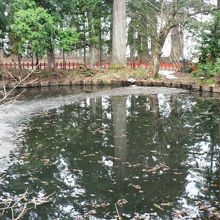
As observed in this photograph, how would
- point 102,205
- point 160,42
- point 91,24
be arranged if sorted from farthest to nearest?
point 91,24 < point 160,42 < point 102,205

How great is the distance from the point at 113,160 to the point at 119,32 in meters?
16.6

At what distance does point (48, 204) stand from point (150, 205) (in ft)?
5.08

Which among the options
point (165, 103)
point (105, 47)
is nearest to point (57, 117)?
point (165, 103)

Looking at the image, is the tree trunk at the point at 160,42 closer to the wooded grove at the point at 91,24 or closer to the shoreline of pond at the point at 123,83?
the wooded grove at the point at 91,24

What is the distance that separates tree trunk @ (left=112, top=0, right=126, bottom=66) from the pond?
9.04 m

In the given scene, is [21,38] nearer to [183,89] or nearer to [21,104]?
[21,104]

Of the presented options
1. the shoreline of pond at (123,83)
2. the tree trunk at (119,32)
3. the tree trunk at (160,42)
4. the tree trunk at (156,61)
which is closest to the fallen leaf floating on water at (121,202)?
the shoreline of pond at (123,83)

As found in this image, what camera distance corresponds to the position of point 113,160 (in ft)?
27.0

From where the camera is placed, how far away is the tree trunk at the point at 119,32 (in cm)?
2369

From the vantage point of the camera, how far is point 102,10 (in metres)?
27.4

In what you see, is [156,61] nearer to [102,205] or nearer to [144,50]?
[144,50]

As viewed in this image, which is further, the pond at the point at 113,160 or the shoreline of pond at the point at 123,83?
the shoreline of pond at the point at 123,83

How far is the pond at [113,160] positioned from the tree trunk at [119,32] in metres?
9.04

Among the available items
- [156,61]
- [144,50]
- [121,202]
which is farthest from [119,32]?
[121,202]
